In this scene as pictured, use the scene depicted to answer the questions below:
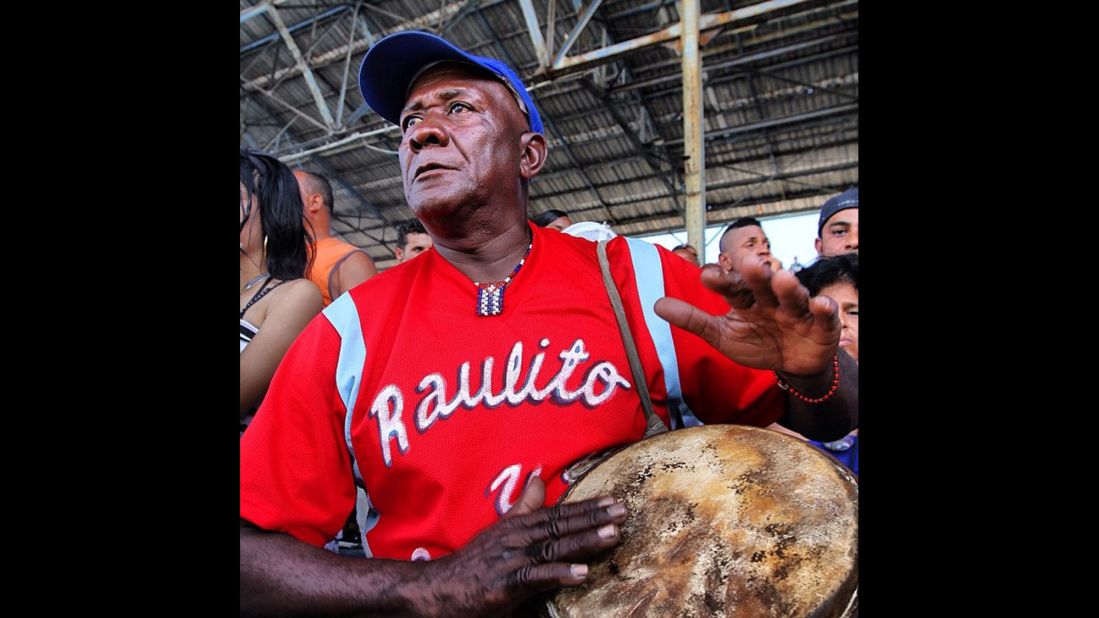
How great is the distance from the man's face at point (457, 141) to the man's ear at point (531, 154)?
0.03 metres

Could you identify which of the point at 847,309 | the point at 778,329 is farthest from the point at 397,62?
the point at 847,309

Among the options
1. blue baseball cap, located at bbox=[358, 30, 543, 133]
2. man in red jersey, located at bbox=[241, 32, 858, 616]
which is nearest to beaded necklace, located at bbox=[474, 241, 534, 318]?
man in red jersey, located at bbox=[241, 32, 858, 616]

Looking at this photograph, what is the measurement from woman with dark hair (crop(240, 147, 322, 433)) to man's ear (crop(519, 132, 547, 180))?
2.54ft

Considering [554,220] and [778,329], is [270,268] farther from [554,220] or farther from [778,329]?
[554,220]

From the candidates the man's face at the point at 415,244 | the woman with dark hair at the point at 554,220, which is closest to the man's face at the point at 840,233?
the woman with dark hair at the point at 554,220

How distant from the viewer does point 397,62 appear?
1.63 m

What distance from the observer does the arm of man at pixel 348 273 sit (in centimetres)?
247

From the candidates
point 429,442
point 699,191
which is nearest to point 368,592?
point 429,442

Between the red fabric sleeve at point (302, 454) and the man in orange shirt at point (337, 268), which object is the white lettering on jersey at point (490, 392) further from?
the man in orange shirt at point (337, 268)

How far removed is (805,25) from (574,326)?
24.3 feet

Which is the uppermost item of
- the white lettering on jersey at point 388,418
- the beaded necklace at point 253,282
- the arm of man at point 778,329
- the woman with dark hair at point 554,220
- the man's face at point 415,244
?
the woman with dark hair at point 554,220

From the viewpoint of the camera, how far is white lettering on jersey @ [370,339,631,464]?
4.00ft

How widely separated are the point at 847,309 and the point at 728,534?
175cm
